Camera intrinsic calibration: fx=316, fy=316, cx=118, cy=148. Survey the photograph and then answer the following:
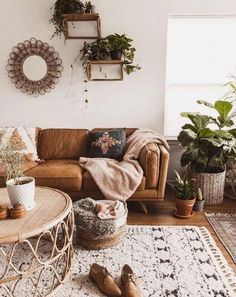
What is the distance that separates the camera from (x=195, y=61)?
3793 mm

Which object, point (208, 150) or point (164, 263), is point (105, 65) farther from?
point (164, 263)

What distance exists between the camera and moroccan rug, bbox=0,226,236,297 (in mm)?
1973

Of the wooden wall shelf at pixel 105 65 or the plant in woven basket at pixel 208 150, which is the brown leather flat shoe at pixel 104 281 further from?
the wooden wall shelf at pixel 105 65

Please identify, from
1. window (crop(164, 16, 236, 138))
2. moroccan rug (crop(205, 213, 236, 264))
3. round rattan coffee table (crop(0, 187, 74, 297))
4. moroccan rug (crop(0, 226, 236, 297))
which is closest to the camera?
round rattan coffee table (crop(0, 187, 74, 297))

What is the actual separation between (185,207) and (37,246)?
1.62m

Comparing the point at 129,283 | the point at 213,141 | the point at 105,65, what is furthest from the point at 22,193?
the point at 105,65

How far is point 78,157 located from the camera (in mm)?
3596

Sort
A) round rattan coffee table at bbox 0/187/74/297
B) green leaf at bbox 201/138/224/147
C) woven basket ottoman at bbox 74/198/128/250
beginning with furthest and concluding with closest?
green leaf at bbox 201/138/224/147
woven basket ottoman at bbox 74/198/128/250
round rattan coffee table at bbox 0/187/74/297

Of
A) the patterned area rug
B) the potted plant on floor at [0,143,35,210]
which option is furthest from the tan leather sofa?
the potted plant on floor at [0,143,35,210]

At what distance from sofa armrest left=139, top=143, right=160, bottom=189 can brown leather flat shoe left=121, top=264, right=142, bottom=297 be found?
1095 mm

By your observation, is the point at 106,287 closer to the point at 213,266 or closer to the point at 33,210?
the point at 33,210

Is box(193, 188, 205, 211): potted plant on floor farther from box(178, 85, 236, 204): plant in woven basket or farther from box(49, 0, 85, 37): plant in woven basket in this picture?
box(49, 0, 85, 37): plant in woven basket

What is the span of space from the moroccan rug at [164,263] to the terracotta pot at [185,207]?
8.9 inches

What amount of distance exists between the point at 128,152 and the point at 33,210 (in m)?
1.45
